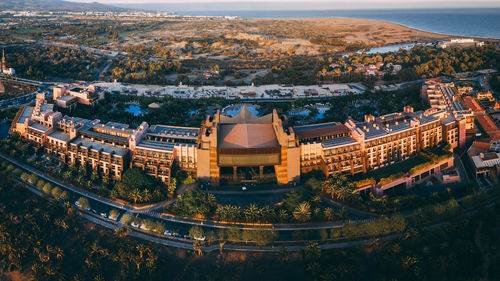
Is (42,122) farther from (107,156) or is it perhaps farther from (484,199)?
(484,199)

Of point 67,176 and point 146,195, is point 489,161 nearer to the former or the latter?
point 146,195

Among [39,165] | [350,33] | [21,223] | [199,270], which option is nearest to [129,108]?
[39,165]

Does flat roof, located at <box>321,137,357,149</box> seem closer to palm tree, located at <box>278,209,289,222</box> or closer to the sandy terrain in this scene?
palm tree, located at <box>278,209,289,222</box>

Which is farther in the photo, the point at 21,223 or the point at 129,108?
the point at 129,108

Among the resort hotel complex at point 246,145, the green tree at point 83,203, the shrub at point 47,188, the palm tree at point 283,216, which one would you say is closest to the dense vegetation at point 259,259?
the green tree at point 83,203

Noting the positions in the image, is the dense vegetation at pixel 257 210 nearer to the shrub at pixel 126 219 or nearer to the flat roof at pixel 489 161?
the shrub at pixel 126 219

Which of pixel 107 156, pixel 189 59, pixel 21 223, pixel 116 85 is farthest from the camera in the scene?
pixel 189 59

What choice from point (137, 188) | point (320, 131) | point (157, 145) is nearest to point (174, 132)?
point (157, 145)

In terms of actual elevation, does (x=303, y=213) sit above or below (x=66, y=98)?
below
